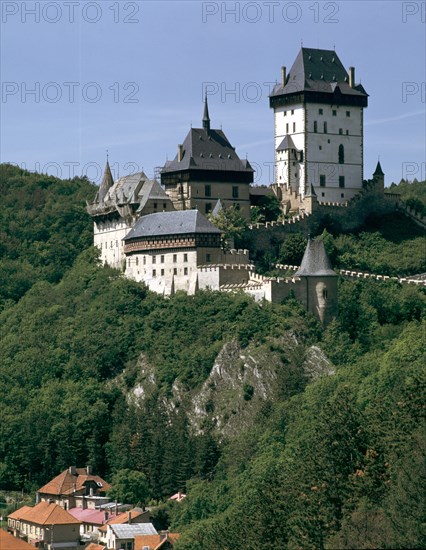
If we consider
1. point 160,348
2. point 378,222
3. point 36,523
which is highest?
point 378,222

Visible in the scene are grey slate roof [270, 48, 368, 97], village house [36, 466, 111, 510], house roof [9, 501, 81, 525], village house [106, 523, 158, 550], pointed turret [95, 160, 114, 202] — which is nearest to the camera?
village house [106, 523, 158, 550]

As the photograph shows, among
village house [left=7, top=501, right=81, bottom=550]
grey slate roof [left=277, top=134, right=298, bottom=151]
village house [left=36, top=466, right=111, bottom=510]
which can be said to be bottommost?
village house [left=7, top=501, right=81, bottom=550]

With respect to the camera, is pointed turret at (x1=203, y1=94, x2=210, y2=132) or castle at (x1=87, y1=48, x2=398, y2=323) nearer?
castle at (x1=87, y1=48, x2=398, y2=323)

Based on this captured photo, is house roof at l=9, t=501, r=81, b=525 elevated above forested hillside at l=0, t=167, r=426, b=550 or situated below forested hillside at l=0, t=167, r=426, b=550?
below

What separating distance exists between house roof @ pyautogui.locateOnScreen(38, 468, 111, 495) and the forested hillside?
1422 mm

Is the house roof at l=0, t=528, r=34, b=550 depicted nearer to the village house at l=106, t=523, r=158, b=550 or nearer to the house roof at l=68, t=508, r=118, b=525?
the village house at l=106, t=523, r=158, b=550

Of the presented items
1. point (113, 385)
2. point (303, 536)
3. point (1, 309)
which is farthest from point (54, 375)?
point (303, 536)

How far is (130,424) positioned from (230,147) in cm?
2319

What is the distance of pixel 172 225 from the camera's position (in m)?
122

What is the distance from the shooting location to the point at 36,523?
358 ft

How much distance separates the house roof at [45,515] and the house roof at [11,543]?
6.41m

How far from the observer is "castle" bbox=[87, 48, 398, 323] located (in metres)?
120

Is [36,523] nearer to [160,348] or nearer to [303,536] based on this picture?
[160,348]

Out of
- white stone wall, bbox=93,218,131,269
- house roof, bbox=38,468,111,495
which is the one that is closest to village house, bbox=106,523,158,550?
house roof, bbox=38,468,111,495
